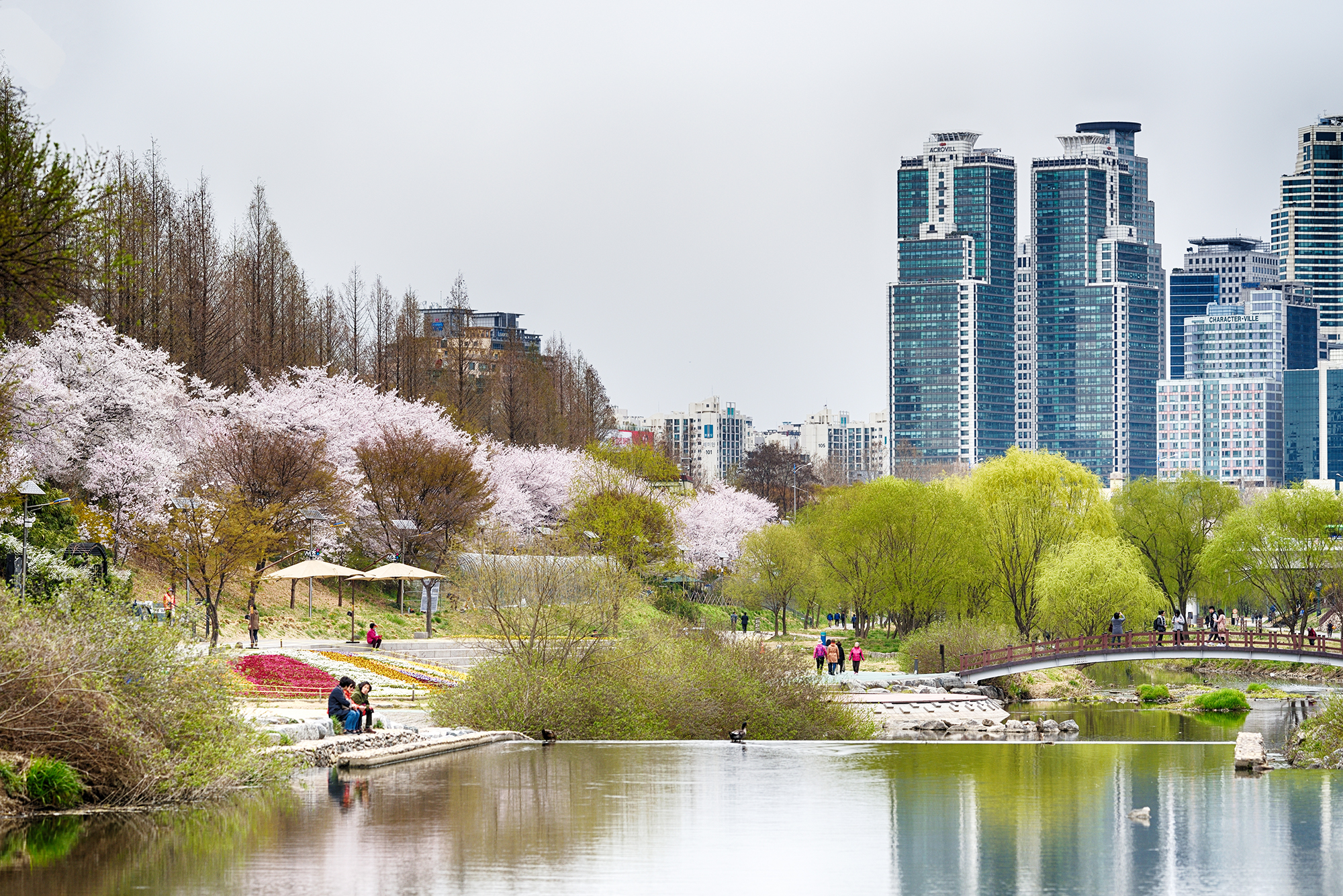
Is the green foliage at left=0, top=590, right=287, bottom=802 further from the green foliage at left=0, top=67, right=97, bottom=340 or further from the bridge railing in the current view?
the bridge railing

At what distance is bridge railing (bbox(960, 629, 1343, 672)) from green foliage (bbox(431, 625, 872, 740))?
59.8 ft

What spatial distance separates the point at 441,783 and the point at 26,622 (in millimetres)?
5845

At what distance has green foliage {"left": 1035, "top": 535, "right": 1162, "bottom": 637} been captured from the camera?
56.5 meters

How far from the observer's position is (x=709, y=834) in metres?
16.8

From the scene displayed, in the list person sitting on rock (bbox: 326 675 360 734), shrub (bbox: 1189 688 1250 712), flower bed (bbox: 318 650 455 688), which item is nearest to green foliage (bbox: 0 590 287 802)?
person sitting on rock (bbox: 326 675 360 734)

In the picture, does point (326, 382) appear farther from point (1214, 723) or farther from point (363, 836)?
point (363, 836)

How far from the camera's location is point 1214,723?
42.8 meters

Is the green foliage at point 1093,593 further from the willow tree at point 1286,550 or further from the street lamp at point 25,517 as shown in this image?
the street lamp at point 25,517

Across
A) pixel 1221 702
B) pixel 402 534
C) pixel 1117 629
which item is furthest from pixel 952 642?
pixel 402 534

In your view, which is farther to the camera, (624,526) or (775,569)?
(775,569)

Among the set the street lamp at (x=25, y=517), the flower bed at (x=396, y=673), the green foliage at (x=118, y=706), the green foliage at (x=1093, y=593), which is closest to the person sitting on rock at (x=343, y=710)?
the green foliage at (x=118, y=706)

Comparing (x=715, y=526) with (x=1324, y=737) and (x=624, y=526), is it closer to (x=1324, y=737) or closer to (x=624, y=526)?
(x=624, y=526)

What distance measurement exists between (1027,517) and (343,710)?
141ft

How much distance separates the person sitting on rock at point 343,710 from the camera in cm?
2423
